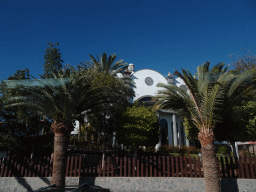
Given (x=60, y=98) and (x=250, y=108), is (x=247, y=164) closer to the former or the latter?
(x=250, y=108)

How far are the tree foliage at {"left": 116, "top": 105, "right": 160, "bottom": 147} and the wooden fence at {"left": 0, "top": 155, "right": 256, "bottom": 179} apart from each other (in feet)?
6.90

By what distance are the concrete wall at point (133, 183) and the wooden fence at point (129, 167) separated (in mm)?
192

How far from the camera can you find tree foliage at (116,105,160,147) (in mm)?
11422

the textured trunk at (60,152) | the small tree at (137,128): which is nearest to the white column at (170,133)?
the small tree at (137,128)

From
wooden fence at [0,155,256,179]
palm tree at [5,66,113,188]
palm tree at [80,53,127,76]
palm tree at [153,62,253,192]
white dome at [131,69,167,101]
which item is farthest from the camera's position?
white dome at [131,69,167,101]

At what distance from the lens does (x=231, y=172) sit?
8969 mm

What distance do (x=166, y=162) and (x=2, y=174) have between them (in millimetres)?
8489

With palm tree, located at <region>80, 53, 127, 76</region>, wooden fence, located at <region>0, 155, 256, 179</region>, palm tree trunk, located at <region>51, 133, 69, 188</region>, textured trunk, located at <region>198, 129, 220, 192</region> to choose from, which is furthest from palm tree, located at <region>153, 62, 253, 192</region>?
palm tree, located at <region>80, 53, 127, 76</region>

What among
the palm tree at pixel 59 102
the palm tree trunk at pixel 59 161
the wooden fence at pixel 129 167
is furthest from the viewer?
the wooden fence at pixel 129 167

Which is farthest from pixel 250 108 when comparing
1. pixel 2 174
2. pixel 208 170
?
pixel 2 174

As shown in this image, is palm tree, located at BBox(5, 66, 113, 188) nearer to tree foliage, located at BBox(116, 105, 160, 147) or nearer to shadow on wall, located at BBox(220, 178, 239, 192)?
tree foliage, located at BBox(116, 105, 160, 147)

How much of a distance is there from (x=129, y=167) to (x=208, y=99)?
5.17 meters

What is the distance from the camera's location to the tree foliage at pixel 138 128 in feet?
37.5

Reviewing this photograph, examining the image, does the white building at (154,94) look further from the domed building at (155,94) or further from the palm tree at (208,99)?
the palm tree at (208,99)
